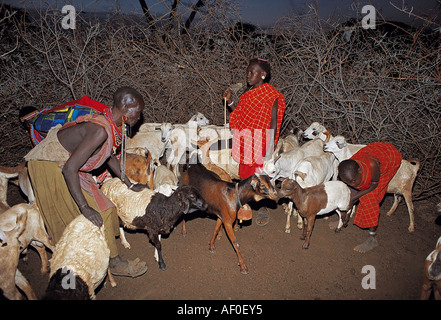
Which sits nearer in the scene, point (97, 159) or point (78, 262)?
point (78, 262)

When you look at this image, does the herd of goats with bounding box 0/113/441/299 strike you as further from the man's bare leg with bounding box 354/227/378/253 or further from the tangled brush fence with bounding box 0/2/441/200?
the tangled brush fence with bounding box 0/2/441/200

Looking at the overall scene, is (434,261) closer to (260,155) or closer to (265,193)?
(265,193)

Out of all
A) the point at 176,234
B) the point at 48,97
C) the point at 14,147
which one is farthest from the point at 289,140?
the point at 14,147

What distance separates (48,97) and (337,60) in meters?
7.69

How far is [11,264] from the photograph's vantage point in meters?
2.86

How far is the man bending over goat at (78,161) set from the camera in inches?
103

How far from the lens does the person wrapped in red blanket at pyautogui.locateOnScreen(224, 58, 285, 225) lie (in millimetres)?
4242

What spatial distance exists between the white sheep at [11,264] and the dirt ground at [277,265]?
696mm

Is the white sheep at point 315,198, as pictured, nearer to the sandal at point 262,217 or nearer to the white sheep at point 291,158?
the white sheep at point 291,158

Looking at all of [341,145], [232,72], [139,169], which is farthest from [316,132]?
[139,169]

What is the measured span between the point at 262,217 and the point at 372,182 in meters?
2.05

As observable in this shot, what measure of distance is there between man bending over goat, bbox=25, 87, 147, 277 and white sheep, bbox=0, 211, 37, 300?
365 millimetres

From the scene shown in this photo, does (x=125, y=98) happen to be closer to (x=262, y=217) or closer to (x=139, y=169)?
(x=139, y=169)

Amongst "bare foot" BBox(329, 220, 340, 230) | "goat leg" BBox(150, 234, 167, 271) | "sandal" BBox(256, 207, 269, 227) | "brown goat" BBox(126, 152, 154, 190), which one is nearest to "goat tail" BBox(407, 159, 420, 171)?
"bare foot" BBox(329, 220, 340, 230)
